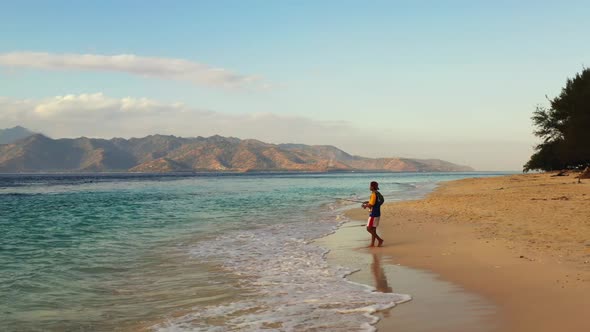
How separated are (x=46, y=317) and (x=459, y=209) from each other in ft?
69.4

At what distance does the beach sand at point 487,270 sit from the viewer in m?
6.62

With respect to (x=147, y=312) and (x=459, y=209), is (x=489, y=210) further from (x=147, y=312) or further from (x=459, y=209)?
(x=147, y=312)

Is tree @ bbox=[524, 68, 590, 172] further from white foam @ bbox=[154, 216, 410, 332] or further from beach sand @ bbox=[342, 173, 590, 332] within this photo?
white foam @ bbox=[154, 216, 410, 332]

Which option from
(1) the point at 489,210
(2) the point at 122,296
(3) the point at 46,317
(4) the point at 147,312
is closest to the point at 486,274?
(4) the point at 147,312

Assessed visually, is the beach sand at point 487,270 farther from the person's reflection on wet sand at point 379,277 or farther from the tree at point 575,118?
the tree at point 575,118

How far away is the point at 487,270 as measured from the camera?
10047mm

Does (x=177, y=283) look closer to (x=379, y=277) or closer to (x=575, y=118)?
(x=379, y=277)

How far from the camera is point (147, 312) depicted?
8.16 metres

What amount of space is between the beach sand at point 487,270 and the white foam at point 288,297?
56 centimetres

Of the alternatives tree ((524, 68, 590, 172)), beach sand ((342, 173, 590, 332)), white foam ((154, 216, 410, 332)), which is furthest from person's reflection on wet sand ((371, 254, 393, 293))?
tree ((524, 68, 590, 172))

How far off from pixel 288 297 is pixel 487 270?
173 inches

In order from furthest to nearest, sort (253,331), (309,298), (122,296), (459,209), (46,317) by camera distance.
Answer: (459,209) < (122,296) < (309,298) < (46,317) < (253,331)

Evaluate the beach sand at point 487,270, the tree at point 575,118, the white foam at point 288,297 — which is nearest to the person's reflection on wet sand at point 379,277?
the beach sand at point 487,270

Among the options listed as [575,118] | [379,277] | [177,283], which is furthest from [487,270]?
[575,118]
